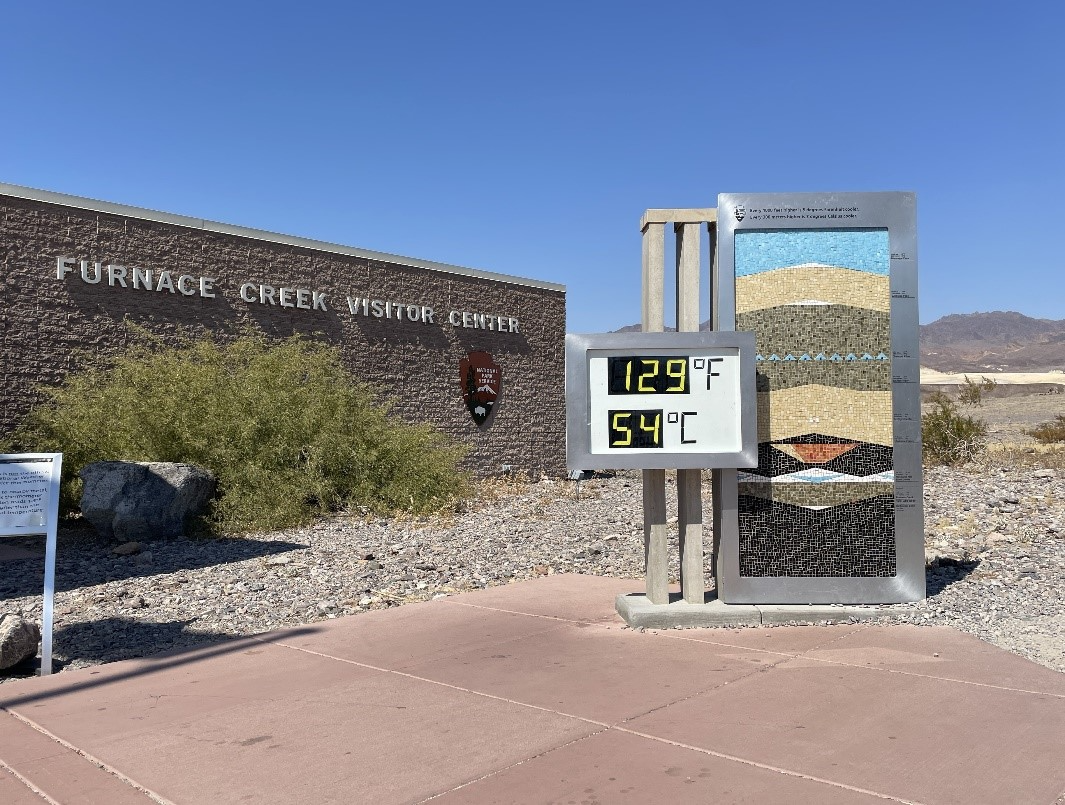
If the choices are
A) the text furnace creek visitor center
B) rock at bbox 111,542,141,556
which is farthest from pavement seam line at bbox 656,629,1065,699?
the text furnace creek visitor center

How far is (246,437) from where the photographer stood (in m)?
13.8

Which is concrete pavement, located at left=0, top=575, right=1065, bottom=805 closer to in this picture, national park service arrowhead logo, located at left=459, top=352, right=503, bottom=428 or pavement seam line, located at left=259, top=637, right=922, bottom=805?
pavement seam line, located at left=259, top=637, right=922, bottom=805

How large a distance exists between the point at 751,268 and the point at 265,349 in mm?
12544

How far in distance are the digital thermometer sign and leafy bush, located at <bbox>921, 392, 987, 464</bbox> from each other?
1203cm

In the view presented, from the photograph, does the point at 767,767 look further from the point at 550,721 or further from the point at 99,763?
the point at 99,763

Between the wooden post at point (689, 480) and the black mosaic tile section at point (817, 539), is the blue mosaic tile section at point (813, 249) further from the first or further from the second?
the black mosaic tile section at point (817, 539)

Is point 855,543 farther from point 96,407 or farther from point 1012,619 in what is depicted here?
point 96,407

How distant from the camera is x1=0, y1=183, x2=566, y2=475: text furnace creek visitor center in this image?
49.6 ft

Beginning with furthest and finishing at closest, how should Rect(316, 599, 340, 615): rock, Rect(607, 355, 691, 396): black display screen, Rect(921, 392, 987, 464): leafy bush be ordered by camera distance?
1. Rect(921, 392, 987, 464): leafy bush
2. Rect(316, 599, 340, 615): rock
3. Rect(607, 355, 691, 396): black display screen

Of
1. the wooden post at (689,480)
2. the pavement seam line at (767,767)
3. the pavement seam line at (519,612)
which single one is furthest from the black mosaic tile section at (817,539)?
the pavement seam line at (767,767)

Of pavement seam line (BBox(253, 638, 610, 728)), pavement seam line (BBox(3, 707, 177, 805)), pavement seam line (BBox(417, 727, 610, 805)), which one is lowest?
pavement seam line (BBox(3, 707, 177, 805))

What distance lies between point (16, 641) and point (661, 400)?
4.64 metres

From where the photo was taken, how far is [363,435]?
15.4 meters

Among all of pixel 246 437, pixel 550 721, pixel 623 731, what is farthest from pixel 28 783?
pixel 246 437
